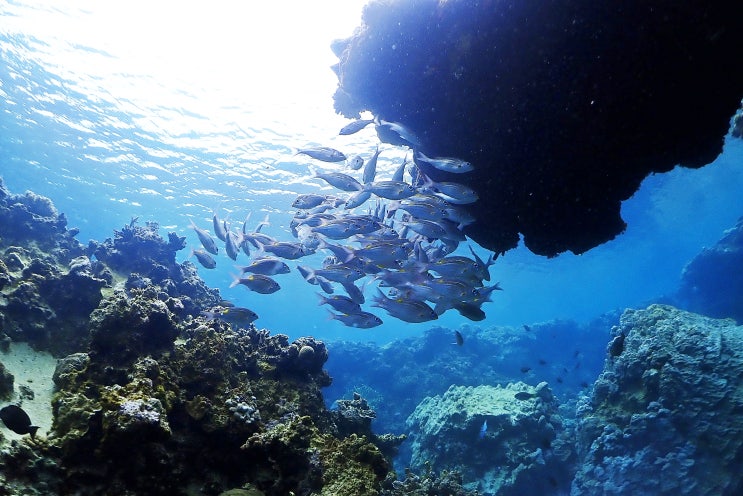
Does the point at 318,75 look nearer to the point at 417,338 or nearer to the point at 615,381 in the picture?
the point at 615,381

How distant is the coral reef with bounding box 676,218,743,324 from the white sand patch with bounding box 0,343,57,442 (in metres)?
29.0

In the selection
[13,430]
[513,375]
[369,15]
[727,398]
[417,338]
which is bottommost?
[13,430]

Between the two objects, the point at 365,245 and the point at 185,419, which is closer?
the point at 185,419

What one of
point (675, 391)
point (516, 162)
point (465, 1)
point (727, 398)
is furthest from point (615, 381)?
point (465, 1)

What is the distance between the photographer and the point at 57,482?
3.56 m

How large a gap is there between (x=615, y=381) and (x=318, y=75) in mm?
15620

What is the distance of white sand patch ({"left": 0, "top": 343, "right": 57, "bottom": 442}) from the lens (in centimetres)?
482

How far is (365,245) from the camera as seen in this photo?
285 inches

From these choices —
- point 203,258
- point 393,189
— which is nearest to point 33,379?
point 203,258

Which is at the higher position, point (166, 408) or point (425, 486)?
point (425, 486)

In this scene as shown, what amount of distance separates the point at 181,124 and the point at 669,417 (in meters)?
23.2

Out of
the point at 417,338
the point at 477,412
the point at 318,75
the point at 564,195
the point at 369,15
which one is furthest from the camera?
the point at 417,338

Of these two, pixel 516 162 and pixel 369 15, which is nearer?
pixel 516 162

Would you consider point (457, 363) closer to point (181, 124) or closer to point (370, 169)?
point (370, 169)
